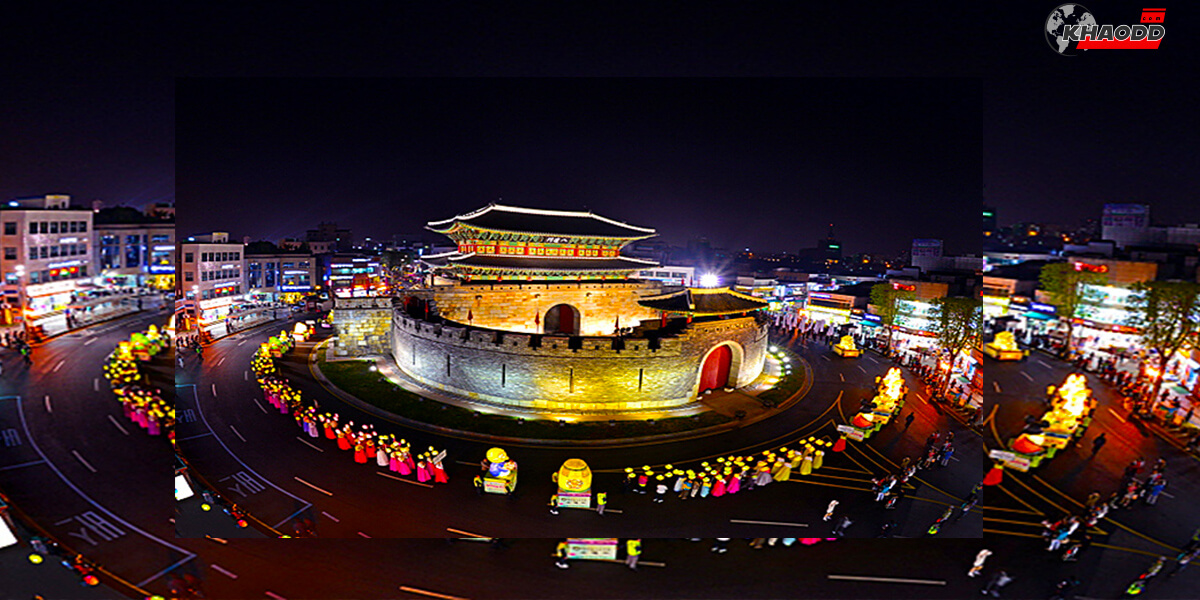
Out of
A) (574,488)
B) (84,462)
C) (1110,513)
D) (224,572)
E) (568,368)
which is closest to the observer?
(224,572)

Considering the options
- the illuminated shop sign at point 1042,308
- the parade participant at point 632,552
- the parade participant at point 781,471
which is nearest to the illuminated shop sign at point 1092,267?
the illuminated shop sign at point 1042,308

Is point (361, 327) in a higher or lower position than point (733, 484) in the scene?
higher

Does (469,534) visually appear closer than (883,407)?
Yes

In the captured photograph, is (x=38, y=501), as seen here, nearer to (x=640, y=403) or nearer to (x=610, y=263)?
(x=640, y=403)

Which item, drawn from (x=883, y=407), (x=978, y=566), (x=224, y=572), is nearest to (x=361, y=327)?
(x=224, y=572)

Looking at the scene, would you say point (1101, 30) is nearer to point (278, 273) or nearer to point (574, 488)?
point (574, 488)

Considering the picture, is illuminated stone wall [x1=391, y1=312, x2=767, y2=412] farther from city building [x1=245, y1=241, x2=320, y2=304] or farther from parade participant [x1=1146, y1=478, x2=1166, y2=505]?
city building [x1=245, y1=241, x2=320, y2=304]

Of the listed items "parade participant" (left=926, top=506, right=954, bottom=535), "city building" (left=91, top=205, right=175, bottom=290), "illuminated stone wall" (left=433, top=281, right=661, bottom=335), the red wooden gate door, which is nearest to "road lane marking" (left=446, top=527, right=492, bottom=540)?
"parade participant" (left=926, top=506, right=954, bottom=535)
